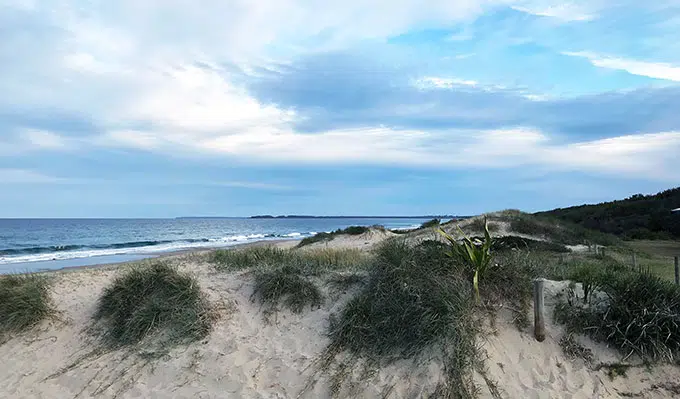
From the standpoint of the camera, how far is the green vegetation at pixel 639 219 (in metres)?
31.9

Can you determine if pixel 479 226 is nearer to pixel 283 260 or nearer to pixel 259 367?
pixel 283 260

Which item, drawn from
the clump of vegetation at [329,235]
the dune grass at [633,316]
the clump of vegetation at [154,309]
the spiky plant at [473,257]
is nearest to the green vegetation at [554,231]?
the clump of vegetation at [329,235]

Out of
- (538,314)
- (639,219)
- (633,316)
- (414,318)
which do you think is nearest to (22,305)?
(414,318)

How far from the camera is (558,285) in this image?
8.23 m

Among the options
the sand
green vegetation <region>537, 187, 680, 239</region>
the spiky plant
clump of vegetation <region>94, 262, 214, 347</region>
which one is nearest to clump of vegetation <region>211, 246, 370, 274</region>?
the sand

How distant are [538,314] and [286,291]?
3939 mm

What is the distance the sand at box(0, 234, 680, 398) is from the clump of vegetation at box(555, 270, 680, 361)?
19cm

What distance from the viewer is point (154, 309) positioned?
8.19 meters

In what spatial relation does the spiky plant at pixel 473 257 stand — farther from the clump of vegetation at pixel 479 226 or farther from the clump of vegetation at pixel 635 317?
the clump of vegetation at pixel 479 226

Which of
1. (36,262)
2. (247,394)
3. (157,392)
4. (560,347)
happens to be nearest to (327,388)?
(247,394)

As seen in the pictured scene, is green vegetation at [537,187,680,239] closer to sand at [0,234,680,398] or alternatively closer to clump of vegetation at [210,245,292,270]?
clump of vegetation at [210,245,292,270]

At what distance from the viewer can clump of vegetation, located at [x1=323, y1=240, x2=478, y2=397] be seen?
6.70 m

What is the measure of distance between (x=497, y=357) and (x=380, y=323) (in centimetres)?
164

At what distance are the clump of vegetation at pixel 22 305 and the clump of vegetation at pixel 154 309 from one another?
91 cm
